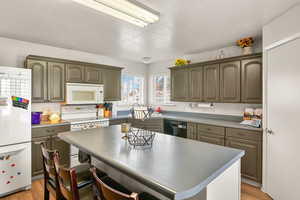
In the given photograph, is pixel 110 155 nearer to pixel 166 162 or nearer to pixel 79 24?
pixel 166 162

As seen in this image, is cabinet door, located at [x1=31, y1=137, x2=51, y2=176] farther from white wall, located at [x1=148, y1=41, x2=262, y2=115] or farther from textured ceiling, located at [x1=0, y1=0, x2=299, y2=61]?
white wall, located at [x1=148, y1=41, x2=262, y2=115]

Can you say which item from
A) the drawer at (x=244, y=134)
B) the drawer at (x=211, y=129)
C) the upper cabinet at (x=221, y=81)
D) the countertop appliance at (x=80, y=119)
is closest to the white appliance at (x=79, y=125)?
the countertop appliance at (x=80, y=119)

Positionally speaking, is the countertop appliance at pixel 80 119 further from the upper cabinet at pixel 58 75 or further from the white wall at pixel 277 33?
the white wall at pixel 277 33

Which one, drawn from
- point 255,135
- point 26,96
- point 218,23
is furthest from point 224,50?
point 26,96

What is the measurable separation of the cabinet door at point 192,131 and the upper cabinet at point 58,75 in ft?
6.75

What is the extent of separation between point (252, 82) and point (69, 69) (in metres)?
3.53

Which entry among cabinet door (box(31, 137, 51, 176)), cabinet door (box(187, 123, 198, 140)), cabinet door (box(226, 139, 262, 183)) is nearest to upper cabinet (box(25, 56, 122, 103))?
cabinet door (box(31, 137, 51, 176))

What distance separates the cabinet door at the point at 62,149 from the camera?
2883 mm

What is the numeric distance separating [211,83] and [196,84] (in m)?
0.36

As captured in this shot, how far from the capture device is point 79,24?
92.6 inches

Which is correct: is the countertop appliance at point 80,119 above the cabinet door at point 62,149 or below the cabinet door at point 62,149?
above

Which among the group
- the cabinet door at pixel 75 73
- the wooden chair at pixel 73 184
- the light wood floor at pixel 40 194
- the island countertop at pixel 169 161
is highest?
the cabinet door at pixel 75 73

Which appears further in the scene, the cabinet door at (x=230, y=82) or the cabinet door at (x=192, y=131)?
the cabinet door at (x=192, y=131)

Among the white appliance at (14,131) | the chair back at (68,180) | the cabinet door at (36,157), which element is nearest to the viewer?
the chair back at (68,180)
